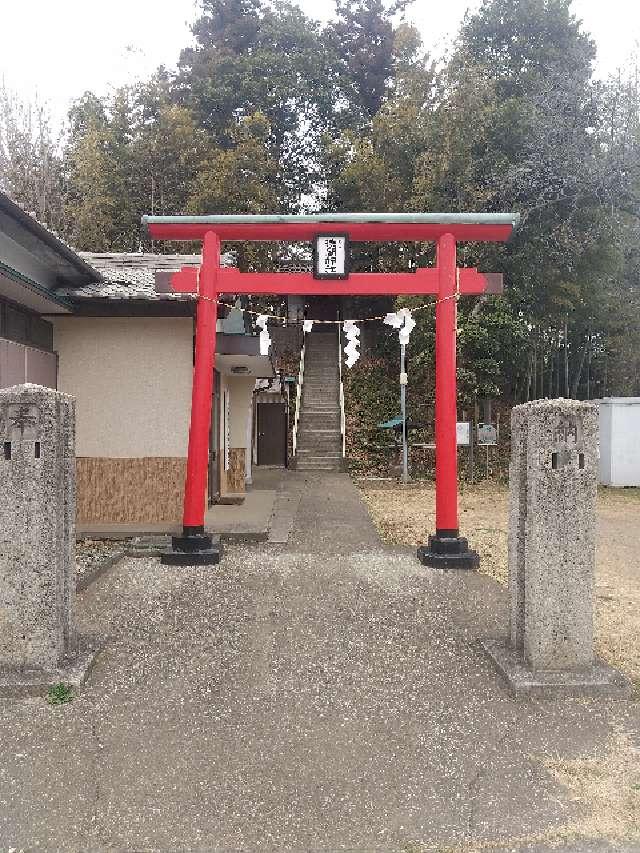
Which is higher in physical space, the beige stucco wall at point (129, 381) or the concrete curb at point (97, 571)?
the beige stucco wall at point (129, 381)

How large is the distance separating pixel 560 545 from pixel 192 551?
4.48 metres

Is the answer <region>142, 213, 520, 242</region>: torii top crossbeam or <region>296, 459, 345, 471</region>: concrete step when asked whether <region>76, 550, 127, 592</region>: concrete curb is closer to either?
<region>142, 213, 520, 242</region>: torii top crossbeam

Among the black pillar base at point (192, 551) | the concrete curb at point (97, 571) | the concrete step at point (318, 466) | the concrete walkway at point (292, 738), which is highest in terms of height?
the concrete step at point (318, 466)

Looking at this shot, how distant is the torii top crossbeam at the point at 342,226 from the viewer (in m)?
7.41

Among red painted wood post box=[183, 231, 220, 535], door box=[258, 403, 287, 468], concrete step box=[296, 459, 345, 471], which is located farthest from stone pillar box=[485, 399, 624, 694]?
door box=[258, 403, 287, 468]

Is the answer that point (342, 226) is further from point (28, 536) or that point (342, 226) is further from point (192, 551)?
point (28, 536)

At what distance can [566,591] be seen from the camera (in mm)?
3994

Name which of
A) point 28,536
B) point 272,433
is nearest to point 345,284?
point 28,536

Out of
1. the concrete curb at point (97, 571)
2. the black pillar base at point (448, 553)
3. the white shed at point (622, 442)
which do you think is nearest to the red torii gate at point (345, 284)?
the black pillar base at point (448, 553)

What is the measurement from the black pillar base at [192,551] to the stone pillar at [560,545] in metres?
3.95

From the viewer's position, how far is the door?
22.1 meters

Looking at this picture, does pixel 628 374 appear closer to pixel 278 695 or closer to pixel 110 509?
pixel 110 509

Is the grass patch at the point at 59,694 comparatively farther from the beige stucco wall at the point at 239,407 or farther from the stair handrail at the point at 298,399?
the stair handrail at the point at 298,399

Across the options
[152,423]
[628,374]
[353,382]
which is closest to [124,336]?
[152,423]
